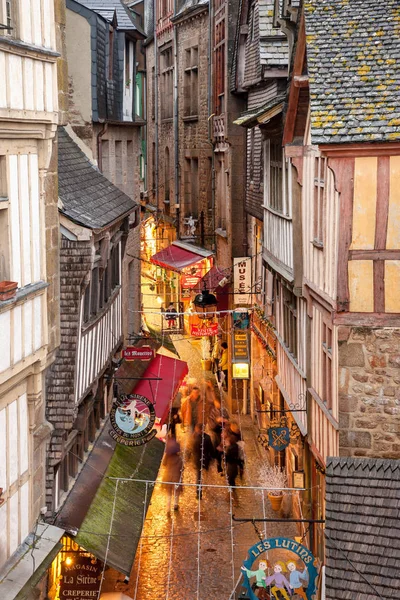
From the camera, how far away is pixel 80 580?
14727mm

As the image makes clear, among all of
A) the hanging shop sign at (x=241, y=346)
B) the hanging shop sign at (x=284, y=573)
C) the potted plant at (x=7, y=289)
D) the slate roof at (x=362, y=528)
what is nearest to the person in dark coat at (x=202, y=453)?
the hanging shop sign at (x=241, y=346)

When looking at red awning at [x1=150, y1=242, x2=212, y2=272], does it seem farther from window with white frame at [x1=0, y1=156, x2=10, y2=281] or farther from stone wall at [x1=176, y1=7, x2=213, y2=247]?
window with white frame at [x1=0, y1=156, x2=10, y2=281]

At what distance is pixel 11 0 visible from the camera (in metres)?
11.0

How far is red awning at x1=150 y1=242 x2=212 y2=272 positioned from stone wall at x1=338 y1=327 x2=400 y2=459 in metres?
18.2

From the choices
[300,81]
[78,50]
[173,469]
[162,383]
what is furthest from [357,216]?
[173,469]

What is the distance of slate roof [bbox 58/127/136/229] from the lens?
15.4 metres

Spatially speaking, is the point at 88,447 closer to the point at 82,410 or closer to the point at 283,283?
the point at 82,410

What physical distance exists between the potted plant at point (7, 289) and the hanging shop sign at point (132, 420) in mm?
5834

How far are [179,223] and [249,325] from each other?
11751mm

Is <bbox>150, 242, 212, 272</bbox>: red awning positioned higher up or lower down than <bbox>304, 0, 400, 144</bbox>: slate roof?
lower down

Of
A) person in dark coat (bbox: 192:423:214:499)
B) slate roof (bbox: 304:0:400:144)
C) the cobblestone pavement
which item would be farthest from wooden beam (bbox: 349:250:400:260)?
person in dark coat (bbox: 192:423:214:499)

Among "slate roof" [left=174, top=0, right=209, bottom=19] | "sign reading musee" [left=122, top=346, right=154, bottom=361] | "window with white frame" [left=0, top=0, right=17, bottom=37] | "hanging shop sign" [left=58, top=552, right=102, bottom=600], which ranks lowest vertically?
"hanging shop sign" [left=58, top=552, right=102, bottom=600]

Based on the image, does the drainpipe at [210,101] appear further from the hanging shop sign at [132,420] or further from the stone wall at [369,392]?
the stone wall at [369,392]

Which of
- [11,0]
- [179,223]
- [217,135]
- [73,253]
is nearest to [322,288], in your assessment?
[73,253]
